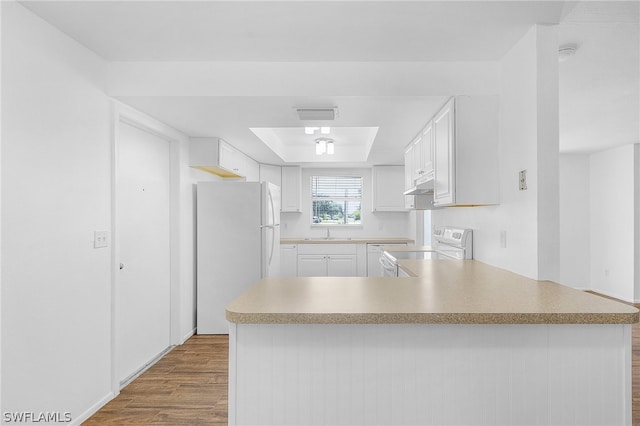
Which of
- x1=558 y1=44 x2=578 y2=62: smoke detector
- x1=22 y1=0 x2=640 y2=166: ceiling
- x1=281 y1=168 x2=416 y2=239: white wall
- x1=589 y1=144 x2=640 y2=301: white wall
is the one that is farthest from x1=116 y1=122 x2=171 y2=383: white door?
x1=589 y1=144 x2=640 y2=301: white wall

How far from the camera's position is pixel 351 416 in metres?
1.37

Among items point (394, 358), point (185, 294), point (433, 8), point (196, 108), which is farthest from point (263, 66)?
point (185, 294)

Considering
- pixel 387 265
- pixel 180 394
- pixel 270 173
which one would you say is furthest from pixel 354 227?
pixel 180 394

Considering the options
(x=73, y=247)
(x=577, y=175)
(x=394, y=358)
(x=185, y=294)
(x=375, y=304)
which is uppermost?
(x=577, y=175)

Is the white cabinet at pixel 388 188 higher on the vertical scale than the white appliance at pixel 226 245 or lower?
higher

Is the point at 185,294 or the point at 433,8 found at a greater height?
the point at 433,8

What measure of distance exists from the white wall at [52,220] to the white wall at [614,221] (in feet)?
20.3

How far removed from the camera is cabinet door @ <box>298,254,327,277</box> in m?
5.55

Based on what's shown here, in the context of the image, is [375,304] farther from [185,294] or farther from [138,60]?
[185,294]

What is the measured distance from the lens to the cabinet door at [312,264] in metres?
5.55

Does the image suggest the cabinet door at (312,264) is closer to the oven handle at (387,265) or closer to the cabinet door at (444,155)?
the oven handle at (387,265)

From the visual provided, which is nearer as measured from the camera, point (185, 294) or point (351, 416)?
point (351, 416)

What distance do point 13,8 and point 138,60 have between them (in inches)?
29.4

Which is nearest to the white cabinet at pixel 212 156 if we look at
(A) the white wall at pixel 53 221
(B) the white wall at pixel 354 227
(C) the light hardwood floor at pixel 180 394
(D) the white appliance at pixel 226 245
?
(D) the white appliance at pixel 226 245
